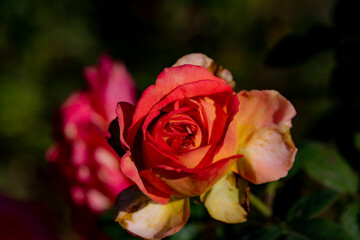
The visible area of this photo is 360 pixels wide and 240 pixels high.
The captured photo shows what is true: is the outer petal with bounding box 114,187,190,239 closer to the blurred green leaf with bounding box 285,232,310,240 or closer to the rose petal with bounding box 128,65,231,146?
the rose petal with bounding box 128,65,231,146

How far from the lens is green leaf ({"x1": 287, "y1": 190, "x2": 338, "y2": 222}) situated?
31.6 inches

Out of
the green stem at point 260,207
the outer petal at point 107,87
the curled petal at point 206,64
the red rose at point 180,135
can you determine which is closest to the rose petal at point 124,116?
the red rose at point 180,135

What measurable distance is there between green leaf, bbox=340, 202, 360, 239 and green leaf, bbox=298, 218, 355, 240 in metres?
0.12

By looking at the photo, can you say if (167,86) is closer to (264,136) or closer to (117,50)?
(264,136)

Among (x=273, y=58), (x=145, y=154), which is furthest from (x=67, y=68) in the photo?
(x=145, y=154)

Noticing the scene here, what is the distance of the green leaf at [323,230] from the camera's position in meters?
0.72

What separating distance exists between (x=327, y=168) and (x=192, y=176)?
525mm

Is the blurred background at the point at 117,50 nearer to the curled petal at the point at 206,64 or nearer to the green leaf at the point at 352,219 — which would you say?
the green leaf at the point at 352,219

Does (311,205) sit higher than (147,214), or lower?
lower

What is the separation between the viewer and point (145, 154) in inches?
24.0

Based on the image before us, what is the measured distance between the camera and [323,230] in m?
0.74

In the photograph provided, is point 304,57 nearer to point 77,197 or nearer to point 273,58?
point 273,58

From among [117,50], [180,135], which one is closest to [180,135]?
[180,135]

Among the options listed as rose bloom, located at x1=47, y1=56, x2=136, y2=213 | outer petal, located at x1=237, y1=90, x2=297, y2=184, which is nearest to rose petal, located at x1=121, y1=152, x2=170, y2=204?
outer petal, located at x1=237, y1=90, x2=297, y2=184
